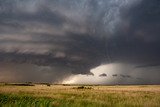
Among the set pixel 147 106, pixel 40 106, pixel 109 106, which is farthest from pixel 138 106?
pixel 40 106

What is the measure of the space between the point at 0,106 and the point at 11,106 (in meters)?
0.71

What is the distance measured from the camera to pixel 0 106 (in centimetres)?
1830

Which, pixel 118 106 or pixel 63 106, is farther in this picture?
pixel 118 106

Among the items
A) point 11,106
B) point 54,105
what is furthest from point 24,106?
point 54,105

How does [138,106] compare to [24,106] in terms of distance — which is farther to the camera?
[138,106]

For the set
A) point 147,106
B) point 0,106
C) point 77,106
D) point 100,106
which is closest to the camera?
point 0,106

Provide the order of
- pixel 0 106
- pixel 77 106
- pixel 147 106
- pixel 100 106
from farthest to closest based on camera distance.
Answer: pixel 147 106 < pixel 100 106 < pixel 77 106 < pixel 0 106

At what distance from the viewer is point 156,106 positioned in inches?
930

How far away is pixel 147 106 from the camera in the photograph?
2338 centimetres

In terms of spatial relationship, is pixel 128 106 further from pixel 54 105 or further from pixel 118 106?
pixel 54 105

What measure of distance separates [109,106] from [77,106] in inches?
152

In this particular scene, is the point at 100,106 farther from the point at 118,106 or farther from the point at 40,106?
the point at 40,106

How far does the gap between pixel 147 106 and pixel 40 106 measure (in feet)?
31.9

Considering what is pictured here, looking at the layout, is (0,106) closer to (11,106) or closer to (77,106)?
(11,106)
